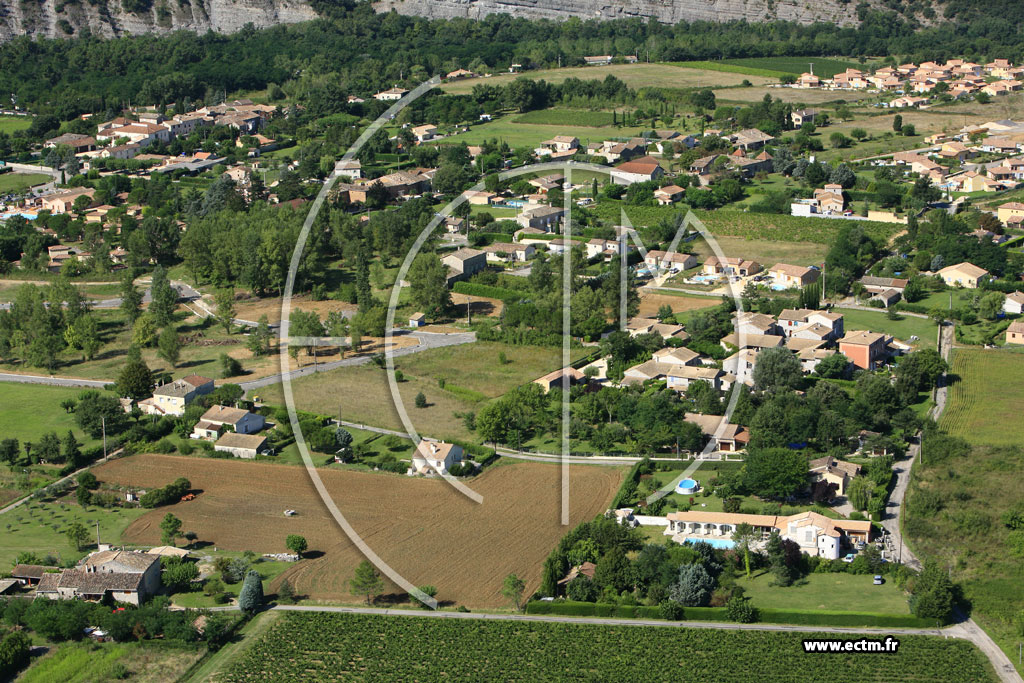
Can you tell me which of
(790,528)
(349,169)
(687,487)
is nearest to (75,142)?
(349,169)

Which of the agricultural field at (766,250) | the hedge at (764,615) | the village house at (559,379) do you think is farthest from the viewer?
the agricultural field at (766,250)

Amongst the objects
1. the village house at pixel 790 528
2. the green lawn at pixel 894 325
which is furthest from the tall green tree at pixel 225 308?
the village house at pixel 790 528

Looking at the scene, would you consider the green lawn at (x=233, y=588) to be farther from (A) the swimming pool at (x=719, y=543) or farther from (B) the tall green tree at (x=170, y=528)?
(A) the swimming pool at (x=719, y=543)

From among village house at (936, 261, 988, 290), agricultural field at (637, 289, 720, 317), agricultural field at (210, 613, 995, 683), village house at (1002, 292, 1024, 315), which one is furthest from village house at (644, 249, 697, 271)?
agricultural field at (210, 613, 995, 683)

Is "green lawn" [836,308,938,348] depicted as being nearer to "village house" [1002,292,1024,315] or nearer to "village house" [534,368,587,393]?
"village house" [1002,292,1024,315]

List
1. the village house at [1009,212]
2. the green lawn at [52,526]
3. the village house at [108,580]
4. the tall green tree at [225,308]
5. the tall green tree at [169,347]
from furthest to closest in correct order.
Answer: the village house at [1009,212] < the tall green tree at [225,308] < the tall green tree at [169,347] < the green lawn at [52,526] < the village house at [108,580]

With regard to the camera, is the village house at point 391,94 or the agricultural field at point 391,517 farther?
the village house at point 391,94

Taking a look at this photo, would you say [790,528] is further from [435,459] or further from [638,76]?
[638,76]

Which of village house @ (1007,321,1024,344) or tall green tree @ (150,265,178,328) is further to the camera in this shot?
tall green tree @ (150,265,178,328)
